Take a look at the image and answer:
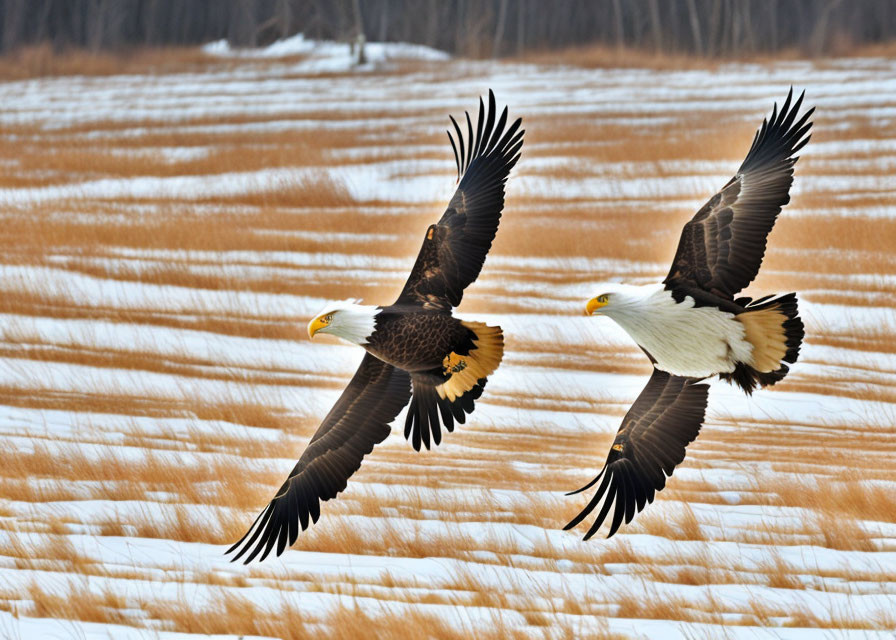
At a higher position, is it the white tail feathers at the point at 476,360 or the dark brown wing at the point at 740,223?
the dark brown wing at the point at 740,223

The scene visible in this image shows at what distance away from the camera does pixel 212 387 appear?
14.4 metres

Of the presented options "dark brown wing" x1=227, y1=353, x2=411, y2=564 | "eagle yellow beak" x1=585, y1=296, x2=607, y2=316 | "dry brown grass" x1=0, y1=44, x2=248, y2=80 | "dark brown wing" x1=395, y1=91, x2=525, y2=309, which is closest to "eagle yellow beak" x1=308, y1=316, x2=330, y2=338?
"dark brown wing" x1=395, y1=91, x2=525, y2=309

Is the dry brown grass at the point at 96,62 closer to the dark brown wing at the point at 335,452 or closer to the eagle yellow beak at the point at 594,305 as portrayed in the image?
the dark brown wing at the point at 335,452

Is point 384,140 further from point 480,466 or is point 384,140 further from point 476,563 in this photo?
point 476,563

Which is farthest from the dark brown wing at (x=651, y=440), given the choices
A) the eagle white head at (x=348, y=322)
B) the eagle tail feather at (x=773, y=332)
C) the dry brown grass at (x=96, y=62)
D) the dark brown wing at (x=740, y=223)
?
the dry brown grass at (x=96, y=62)

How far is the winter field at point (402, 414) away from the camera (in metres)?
8.78

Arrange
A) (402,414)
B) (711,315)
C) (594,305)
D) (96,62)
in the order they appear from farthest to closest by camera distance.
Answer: (96,62), (402,414), (711,315), (594,305)

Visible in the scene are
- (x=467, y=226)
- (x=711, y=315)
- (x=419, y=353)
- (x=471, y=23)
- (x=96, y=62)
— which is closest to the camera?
(x=711, y=315)

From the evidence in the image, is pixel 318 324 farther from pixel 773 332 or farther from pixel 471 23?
pixel 471 23

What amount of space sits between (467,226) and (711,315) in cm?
176

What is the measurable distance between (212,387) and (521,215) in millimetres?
8481

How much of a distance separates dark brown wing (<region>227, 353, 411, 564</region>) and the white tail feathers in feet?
2.16

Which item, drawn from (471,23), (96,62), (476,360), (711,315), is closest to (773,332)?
(711,315)

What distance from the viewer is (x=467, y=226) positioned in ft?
28.9
